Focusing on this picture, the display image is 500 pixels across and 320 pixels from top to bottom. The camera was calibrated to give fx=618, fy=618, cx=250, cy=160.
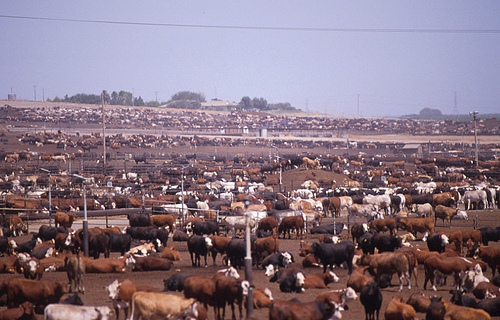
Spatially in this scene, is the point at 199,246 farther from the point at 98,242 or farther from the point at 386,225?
the point at 386,225

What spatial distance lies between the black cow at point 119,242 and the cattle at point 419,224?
10.3 meters

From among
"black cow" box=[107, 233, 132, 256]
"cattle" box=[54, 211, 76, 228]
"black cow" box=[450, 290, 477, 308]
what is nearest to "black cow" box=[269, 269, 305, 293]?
"black cow" box=[450, 290, 477, 308]

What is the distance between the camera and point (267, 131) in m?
123

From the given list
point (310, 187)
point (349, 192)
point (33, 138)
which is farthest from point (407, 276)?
point (33, 138)

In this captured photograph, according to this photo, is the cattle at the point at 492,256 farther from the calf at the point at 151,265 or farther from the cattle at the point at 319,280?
the calf at the point at 151,265

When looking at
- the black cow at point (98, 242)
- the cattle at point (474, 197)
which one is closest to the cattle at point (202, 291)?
the black cow at point (98, 242)

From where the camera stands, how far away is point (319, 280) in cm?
1602

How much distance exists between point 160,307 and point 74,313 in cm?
149

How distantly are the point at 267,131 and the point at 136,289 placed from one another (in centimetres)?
11020

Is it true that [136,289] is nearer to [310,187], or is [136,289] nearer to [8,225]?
[8,225]

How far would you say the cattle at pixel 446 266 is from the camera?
15211mm

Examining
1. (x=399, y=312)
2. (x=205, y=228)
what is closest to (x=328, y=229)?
(x=205, y=228)

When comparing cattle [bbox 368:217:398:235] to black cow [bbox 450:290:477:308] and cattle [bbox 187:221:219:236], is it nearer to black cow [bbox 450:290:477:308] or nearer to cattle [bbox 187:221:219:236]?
cattle [bbox 187:221:219:236]

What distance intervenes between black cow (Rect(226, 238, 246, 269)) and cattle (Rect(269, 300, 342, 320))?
700 centimetres
